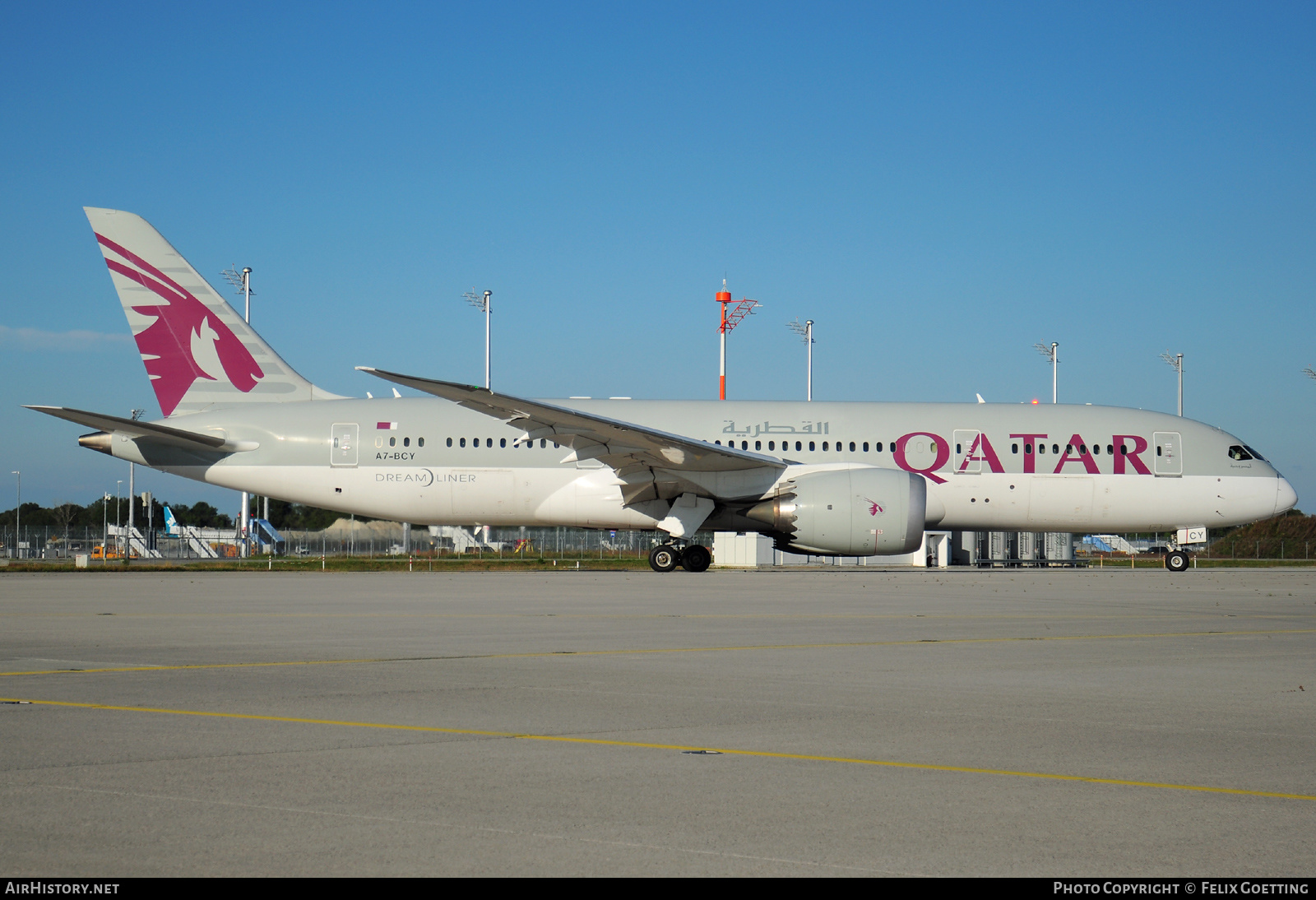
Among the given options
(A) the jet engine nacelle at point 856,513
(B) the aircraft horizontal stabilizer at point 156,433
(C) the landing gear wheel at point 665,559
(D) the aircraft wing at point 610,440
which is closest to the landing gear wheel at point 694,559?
(C) the landing gear wheel at point 665,559

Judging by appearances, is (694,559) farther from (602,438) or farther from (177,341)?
(177,341)

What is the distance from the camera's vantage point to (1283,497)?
2750 centimetres

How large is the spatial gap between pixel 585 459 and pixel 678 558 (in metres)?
3.09

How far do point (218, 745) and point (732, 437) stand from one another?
21.7m

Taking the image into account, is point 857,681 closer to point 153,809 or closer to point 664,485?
point 153,809

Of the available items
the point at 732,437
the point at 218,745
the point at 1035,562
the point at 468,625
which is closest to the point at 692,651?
the point at 468,625

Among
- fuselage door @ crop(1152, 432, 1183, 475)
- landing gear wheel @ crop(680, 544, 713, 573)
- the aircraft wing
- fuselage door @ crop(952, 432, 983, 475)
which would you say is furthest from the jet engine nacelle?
fuselage door @ crop(1152, 432, 1183, 475)

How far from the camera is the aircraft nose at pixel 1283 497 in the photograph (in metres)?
27.4

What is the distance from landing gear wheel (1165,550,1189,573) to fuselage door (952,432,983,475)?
20.8 feet

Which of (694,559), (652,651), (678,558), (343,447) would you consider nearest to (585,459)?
(678,558)

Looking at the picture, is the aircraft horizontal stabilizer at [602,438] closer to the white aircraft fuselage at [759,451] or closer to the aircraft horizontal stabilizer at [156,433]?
the white aircraft fuselage at [759,451]

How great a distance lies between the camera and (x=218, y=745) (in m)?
5.29

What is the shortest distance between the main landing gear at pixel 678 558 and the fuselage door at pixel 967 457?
580 centimetres

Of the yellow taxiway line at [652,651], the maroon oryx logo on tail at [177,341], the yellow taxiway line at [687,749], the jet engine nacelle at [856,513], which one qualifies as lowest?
the yellow taxiway line at [652,651]
